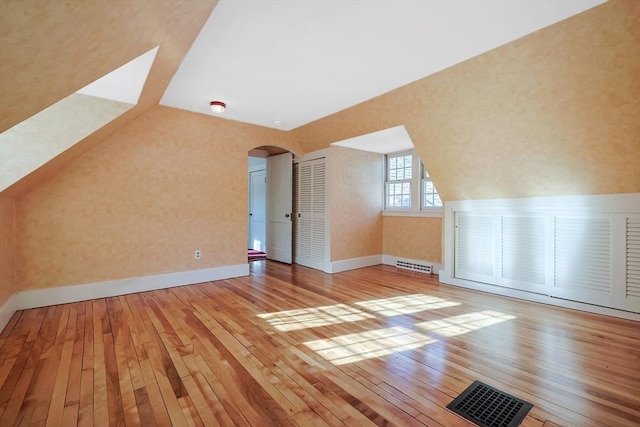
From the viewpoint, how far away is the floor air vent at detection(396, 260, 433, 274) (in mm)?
4845

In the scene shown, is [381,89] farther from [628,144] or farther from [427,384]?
[427,384]

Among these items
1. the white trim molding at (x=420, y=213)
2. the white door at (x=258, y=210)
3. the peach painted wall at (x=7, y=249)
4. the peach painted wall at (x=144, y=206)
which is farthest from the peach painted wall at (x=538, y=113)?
the peach painted wall at (x=7, y=249)

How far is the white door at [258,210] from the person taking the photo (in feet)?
22.3

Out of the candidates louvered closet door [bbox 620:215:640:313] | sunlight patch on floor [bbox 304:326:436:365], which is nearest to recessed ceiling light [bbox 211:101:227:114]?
sunlight patch on floor [bbox 304:326:436:365]

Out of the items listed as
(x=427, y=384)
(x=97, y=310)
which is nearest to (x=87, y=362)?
(x=97, y=310)

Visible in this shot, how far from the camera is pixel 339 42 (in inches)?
91.2

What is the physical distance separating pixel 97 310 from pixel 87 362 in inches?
48.7

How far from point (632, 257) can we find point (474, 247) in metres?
1.51

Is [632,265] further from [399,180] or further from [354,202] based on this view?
[354,202]

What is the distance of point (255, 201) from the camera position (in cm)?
711

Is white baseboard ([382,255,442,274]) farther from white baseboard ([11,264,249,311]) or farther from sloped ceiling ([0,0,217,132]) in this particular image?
sloped ceiling ([0,0,217,132])

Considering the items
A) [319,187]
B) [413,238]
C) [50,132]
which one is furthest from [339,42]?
[413,238]

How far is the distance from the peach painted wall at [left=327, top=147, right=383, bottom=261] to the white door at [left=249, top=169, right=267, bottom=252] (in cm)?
222

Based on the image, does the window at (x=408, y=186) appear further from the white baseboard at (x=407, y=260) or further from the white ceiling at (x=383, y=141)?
the white baseboard at (x=407, y=260)
